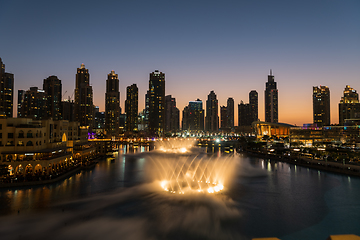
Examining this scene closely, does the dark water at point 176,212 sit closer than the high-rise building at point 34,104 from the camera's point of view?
Yes

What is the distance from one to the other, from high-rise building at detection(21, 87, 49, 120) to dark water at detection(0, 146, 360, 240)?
178784mm

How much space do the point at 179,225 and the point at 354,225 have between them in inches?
729

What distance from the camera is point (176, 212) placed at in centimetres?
2695

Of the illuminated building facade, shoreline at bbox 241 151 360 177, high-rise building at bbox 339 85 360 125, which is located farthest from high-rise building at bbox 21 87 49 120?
high-rise building at bbox 339 85 360 125

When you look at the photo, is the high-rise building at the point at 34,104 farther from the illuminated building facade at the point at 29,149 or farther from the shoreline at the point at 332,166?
the shoreline at the point at 332,166

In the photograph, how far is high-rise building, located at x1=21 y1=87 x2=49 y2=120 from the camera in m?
188

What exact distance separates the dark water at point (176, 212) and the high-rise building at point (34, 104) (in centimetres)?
17878

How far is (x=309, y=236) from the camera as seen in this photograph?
21750 mm

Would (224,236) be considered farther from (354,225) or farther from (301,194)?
(301,194)

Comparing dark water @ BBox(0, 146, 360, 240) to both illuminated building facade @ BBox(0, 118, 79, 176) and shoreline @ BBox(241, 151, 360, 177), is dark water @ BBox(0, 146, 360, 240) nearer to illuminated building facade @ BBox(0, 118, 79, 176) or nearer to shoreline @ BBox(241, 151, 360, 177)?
illuminated building facade @ BBox(0, 118, 79, 176)

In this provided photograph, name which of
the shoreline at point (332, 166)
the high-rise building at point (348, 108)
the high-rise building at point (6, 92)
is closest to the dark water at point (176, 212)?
the shoreline at point (332, 166)

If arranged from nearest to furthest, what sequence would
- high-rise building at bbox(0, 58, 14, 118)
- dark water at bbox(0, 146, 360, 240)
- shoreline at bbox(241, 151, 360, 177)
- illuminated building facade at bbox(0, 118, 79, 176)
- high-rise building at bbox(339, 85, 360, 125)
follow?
dark water at bbox(0, 146, 360, 240) → illuminated building facade at bbox(0, 118, 79, 176) → shoreline at bbox(241, 151, 360, 177) → high-rise building at bbox(0, 58, 14, 118) → high-rise building at bbox(339, 85, 360, 125)

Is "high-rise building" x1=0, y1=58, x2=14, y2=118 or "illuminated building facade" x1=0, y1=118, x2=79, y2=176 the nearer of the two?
"illuminated building facade" x1=0, y1=118, x2=79, y2=176

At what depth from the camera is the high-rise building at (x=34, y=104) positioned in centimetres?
18788
